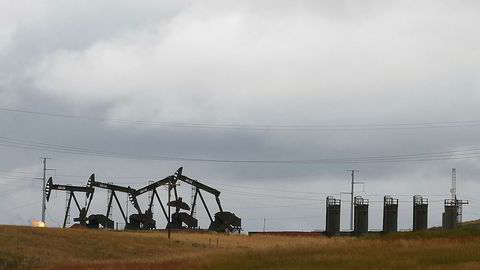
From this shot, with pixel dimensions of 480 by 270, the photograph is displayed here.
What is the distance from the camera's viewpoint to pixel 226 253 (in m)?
52.5

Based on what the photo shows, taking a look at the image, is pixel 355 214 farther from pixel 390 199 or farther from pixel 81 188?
pixel 81 188

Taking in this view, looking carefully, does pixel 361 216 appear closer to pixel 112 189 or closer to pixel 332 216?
pixel 332 216

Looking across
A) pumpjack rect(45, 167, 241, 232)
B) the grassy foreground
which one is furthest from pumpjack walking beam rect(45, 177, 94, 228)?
the grassy foreground

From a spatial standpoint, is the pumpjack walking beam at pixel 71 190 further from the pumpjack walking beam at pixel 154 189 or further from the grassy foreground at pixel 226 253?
the grassy foreground at pixel 226 253

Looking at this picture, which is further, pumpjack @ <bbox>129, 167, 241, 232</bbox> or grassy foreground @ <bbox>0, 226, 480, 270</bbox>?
pumpjack @ <bbox>129, 167, 241, 232</bbox>

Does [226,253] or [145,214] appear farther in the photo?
[145,214]

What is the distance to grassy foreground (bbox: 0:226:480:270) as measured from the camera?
1596 inches

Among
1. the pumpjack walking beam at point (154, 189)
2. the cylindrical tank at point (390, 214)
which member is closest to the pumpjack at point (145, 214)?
the pumpjack walking beam at point (154, 189)

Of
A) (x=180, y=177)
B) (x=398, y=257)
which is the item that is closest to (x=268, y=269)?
(x=398, y=257)

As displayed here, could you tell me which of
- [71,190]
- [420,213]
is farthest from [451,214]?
[71,190]

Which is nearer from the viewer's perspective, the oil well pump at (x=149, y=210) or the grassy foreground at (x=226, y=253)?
the grassy foreground at (x=226, y=253)

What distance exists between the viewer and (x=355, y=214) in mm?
96625

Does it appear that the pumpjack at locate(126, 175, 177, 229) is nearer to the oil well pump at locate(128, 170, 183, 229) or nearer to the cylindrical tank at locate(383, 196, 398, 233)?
the oil well pump at locate(128, 170, 183, 229)

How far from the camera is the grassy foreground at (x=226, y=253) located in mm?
40531
